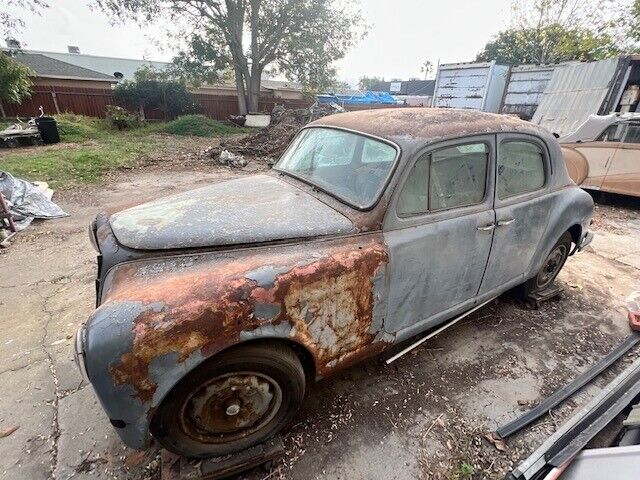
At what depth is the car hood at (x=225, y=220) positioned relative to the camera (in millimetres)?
1876

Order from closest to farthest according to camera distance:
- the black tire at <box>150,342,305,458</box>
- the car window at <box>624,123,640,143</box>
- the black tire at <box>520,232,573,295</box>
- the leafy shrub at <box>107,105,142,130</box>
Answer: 1. the black tire at <box>150,342,305,458</box>
2. the black tire at <box>520,232,573,295</box>
3. the car window at <box>624,123,640,143</box>
4. the leafy shrub at <box>107,105,142,130</box>

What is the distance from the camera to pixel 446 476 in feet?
6.40

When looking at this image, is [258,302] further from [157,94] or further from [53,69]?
[53,69]

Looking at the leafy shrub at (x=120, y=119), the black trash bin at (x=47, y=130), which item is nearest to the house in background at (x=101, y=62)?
the leafy shrub at (x=120, y=119)

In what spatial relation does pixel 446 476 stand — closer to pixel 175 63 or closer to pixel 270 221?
pixel 270 221

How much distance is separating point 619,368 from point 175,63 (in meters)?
25.0

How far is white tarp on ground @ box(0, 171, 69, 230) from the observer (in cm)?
545

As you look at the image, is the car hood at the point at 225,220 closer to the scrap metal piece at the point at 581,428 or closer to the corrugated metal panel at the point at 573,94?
the scrap metal piece at the point at 581,428

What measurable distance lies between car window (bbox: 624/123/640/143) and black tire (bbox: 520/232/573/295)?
14.2 ft

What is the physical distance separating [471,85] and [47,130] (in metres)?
16.0

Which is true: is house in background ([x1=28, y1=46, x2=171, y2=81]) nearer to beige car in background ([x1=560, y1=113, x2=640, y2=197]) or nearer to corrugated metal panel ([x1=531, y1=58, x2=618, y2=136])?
corrugated metal panel ([x1=531, y1=58, x2=618, y2=136])

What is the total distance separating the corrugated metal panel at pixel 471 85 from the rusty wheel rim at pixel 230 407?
13234 millimetres

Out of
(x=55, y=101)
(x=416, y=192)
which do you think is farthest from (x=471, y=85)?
(x=55, y=101)

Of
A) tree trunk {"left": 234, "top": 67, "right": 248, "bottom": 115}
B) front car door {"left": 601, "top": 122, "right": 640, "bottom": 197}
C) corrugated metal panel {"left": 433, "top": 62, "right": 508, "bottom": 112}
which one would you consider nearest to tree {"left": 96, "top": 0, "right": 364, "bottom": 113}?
tree trunk {"left": 234, "top": 67, "right": 248, "bottom": 115}
